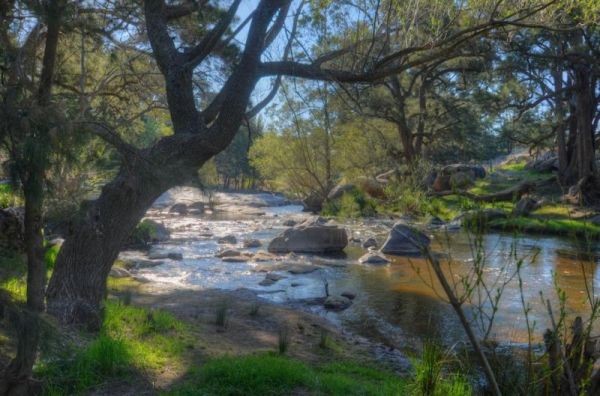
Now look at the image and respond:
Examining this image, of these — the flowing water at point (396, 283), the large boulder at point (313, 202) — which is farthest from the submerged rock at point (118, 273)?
the large boulder at point (313, 202)

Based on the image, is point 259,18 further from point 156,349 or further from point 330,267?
point 330,267

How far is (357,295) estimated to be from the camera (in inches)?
468

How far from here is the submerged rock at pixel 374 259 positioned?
15.7 metres

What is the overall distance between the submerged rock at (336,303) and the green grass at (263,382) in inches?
204

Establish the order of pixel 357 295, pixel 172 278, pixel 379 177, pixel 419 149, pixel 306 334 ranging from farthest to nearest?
1. pixel 379 177
2. pixel 419 149
3. pixel 172 278
4. pixel 357 295
5. pixel 306 334

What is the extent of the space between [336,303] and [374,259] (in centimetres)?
502

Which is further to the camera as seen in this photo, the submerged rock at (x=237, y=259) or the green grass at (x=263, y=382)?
the submerged rock at (x=237, y=259)

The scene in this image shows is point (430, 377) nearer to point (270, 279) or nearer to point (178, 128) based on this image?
point (178, 128)

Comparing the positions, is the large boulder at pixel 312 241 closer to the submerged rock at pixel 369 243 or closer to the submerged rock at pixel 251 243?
the submerged rock at pixel 369 243

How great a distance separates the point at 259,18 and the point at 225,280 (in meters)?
8.53

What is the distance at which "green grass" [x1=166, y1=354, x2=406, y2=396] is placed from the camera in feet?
16.1

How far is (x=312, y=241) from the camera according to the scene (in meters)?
17.8

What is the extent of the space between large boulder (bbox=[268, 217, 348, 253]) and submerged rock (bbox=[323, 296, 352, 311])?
644cm

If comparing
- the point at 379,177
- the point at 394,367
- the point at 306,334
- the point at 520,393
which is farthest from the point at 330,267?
the point at 379,177
